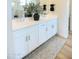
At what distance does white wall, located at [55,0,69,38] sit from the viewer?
18.6 ft

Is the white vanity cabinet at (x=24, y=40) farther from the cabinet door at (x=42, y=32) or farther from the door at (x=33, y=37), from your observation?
Result: the cabinet door at (x=42, y=32)

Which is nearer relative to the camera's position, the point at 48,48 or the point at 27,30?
the point at 27,30

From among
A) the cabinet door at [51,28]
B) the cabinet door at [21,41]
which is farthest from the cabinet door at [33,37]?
the cabinet door at [51,28]

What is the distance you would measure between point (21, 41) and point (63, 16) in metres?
3.04

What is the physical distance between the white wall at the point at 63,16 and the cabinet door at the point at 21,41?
107 inches

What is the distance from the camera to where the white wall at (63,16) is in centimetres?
568

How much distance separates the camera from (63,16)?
574 cm

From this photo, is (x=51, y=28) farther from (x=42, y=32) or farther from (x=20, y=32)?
(x=20, y=32)

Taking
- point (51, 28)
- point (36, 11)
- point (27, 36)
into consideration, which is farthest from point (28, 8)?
point (51, 28)

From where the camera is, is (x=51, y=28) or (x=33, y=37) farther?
(x=51, y=28)
